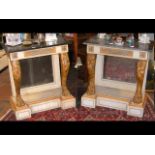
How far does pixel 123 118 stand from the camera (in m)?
3.66

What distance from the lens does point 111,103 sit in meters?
3.74

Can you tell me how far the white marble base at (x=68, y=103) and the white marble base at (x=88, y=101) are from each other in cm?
10

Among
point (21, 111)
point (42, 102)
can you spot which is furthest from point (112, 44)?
point (21, 111)

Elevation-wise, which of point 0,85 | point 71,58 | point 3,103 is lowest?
point 3,103

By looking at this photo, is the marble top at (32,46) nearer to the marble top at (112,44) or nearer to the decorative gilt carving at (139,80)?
the marble top at (112,44)

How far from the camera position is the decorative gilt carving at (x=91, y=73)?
3.54 m

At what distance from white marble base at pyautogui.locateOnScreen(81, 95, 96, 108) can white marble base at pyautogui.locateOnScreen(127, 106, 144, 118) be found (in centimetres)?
38

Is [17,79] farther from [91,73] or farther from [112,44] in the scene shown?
[112,44]

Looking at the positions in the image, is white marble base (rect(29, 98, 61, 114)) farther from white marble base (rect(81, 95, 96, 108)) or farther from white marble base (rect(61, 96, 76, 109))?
white marble base (rect(81, 95, 96, 108))

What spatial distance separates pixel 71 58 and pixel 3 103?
0.87 metres

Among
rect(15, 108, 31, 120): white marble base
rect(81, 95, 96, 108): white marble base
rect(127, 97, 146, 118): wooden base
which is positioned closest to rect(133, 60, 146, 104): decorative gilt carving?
rect(127, 97, 146, 118): wooden base
